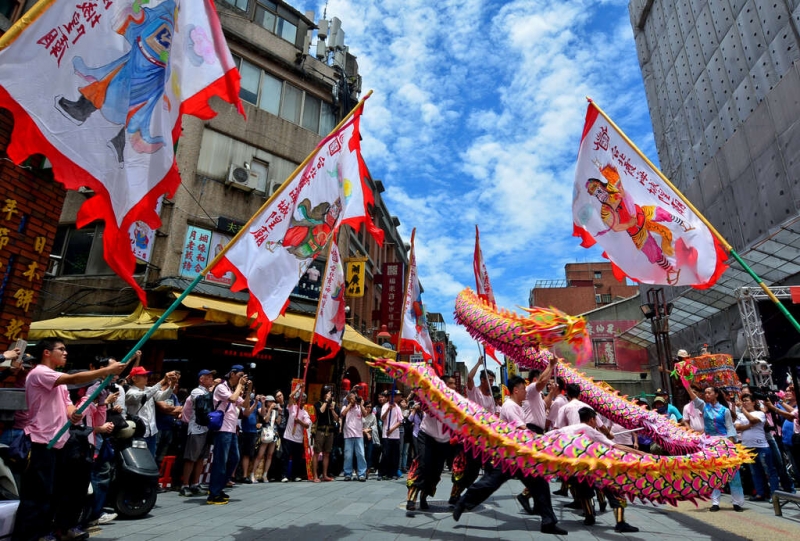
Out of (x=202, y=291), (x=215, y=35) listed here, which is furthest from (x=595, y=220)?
(x=202, y=291)

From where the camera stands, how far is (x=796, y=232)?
11.0m

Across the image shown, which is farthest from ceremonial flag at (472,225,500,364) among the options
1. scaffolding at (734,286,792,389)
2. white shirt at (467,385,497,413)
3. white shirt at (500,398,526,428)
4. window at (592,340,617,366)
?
window at (592,340,617,366)

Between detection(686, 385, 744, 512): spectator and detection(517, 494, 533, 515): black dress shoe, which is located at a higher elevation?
detection(686, 385, 744, 512): spectator

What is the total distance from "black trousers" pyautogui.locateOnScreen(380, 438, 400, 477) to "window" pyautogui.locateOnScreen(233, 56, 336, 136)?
12.3m

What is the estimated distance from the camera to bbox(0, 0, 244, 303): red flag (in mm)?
3082

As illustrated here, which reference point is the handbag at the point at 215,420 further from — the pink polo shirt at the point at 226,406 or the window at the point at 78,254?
the window at the point at 78,254

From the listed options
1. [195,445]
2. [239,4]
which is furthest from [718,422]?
[239,4]

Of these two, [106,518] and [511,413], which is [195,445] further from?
[511,413]

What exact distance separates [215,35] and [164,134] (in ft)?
3.94

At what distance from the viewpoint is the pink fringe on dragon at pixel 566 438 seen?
4.36m

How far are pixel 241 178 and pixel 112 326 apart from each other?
5.98 meters

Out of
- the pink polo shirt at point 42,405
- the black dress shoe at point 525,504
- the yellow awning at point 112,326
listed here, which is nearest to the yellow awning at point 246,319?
the yellow awning at point 112,326

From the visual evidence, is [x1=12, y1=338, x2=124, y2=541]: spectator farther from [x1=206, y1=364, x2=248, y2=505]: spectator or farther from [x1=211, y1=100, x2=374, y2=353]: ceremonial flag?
[x1=206, y1=364, x2=248, y2=505]: spectator

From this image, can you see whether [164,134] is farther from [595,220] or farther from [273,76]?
[273,76]
